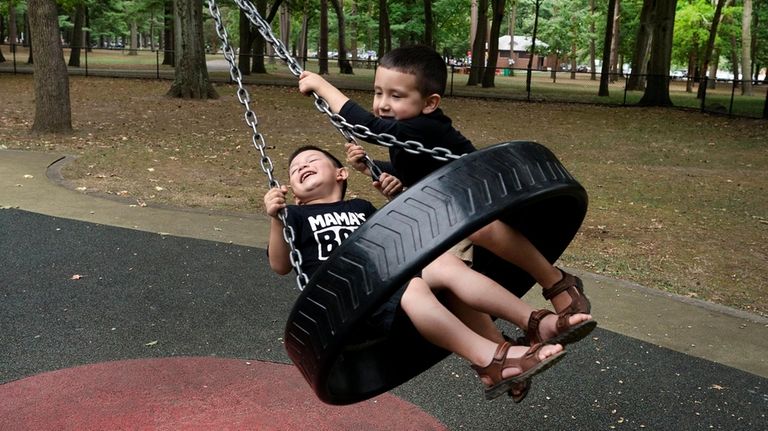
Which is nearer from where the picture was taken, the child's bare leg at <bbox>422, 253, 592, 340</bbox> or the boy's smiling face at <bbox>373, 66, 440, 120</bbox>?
the child's bare leg at <bbox>422, 253, 592, 340</bbox>

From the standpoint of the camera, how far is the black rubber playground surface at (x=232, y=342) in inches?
167

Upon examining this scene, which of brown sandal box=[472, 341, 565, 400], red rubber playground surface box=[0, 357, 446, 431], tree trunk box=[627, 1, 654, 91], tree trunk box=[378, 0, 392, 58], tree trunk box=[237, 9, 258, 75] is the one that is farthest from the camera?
tree trunk box=[378, 0, 392, 58]

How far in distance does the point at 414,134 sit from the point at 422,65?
0.26 meters

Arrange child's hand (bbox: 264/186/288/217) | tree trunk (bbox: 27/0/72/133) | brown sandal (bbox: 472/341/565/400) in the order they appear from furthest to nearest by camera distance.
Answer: tree trunk (bbox: 27/0/72/133)
child's hand (bbox: 264/186/288/217)
brown sandal (bbox: 472/341/565/400)

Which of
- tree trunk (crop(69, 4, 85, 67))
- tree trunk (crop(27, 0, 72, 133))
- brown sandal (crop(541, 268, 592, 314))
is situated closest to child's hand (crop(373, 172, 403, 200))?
brown sandal (crop(541, 268, 592, 314))

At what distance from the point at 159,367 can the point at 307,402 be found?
0.94m

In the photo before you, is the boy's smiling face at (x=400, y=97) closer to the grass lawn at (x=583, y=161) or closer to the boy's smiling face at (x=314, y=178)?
the boy's smiling face at (x=314, y=178)

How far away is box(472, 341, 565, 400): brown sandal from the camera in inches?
98.7

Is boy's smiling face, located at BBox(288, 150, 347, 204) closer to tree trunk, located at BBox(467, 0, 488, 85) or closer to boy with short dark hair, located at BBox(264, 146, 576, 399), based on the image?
boy with short dark hair, located at BBox(264, 146, 576, 399)

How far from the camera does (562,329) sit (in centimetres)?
266

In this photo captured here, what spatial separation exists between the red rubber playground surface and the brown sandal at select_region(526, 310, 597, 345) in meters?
1.43

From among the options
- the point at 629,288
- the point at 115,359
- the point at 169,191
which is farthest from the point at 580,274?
the point at 169,191

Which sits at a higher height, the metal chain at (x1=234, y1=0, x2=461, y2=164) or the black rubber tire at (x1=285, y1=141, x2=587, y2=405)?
the metal chain at (x1=234, y1=0, x2=461, y2=164)

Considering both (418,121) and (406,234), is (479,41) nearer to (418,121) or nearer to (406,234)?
(418,121)
